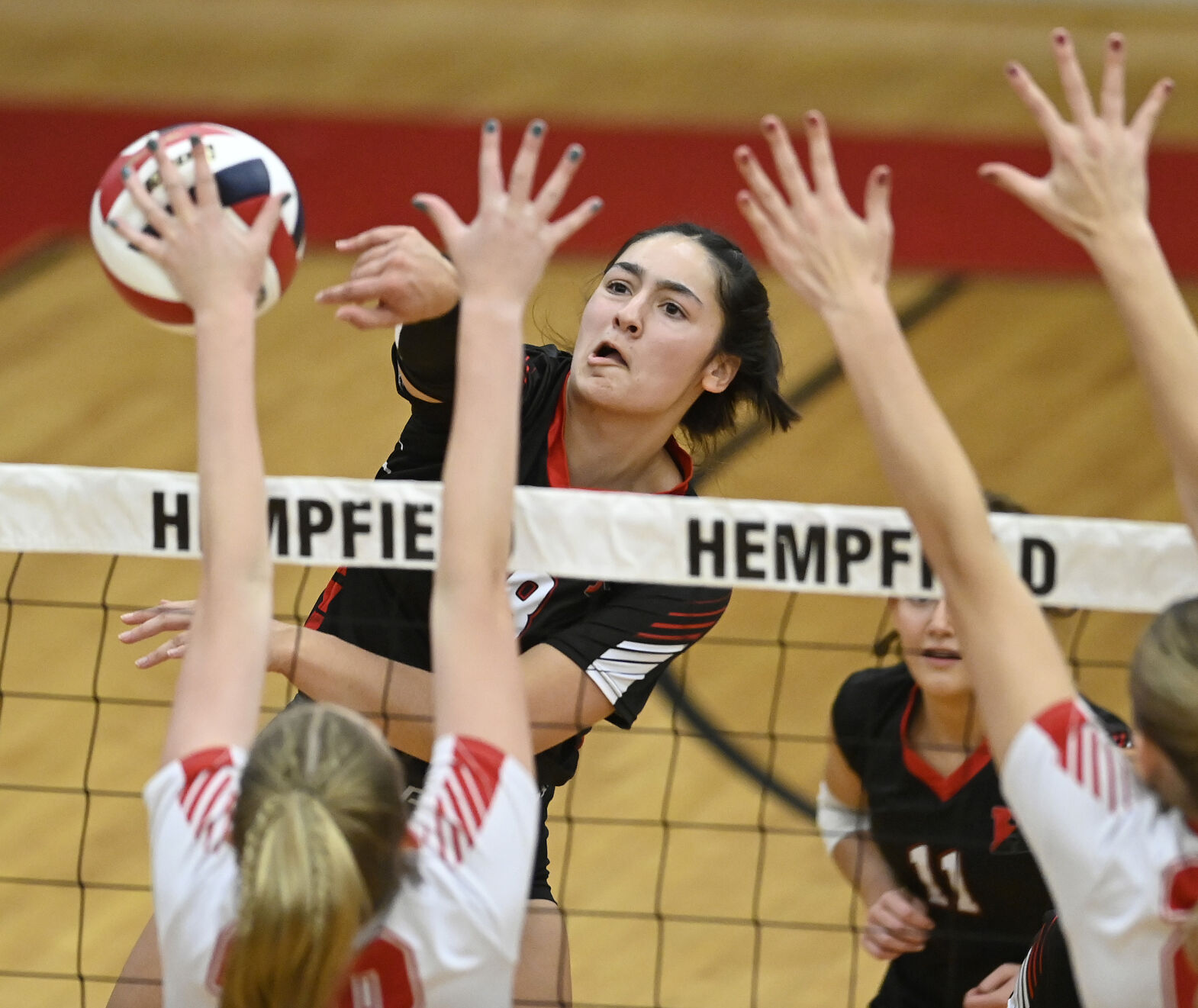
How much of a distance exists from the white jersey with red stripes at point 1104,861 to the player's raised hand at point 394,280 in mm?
1168

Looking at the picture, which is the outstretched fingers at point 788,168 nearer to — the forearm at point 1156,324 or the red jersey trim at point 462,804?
the forearm at point 1156,324

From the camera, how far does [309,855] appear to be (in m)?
1.64

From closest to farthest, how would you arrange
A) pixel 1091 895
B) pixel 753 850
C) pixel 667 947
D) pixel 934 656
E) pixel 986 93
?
pixel 1091 895, pixel 934 656, pixel 667 947, pixel 753 850, pixel 986 93

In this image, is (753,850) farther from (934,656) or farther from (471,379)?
(471,379)

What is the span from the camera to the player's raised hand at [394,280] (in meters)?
2.43

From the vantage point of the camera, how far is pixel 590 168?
8.11 m

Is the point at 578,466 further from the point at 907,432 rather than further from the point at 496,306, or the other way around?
the point at 907,432

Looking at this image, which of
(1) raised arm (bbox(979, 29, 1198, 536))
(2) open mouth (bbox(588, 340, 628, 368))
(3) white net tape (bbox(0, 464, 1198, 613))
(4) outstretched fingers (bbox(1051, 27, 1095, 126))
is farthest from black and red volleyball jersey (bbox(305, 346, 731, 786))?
(4) outstretched fingers (bbox(1051, 27, 1095, 126))

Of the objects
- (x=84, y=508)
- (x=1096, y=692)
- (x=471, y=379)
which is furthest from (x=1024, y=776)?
(x=1096, y=692)

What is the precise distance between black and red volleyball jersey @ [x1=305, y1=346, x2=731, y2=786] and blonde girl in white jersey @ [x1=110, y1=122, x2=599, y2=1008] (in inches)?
36.2

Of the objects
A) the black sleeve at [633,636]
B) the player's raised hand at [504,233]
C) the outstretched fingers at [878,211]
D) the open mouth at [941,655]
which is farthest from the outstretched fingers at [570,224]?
→ the open mouth at [941,655]

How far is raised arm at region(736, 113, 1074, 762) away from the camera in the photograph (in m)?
1.82

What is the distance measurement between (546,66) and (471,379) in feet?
24.7

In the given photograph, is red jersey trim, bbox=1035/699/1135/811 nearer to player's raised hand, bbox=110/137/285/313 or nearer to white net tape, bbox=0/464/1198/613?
white net tape, bbox=0/464/1198/613
